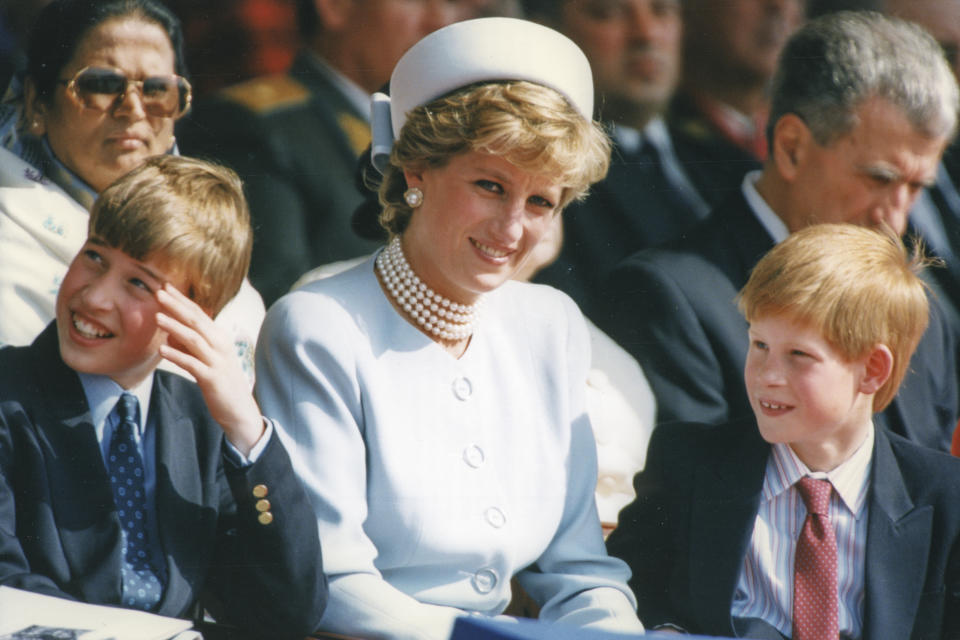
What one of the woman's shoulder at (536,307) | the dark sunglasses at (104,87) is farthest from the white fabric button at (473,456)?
the dark sunglasses at (104,87)

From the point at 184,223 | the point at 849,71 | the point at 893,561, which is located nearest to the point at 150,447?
the point at 184,223

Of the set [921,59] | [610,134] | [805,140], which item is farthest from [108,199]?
[921,59]

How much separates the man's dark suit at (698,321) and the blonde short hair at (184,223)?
3.37 feet

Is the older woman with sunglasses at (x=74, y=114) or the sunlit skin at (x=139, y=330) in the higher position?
the older woman with sunglasses at (x=74, y=114)

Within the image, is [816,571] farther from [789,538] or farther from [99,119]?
[99,119]

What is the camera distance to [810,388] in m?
2.87

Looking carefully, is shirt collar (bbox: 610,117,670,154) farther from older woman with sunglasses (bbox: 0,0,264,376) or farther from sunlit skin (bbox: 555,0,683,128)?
older woman with sunglasses (bbox: 0,0,264,376)

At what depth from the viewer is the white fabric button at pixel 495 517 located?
2.76 metres

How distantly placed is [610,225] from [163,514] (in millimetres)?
1389

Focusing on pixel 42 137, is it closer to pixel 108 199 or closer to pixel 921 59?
pixel 108 199

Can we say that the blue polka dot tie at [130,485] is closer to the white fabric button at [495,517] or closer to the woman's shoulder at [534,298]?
the white fabric button at [495,517]

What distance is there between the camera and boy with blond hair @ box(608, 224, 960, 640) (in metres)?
2.86

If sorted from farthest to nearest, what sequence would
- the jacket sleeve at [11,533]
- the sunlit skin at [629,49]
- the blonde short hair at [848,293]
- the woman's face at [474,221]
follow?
the sunlit skin at [629,49] < the blonde short hair at [848,293] < the woman's face at [474,221] < the jacket sleeve at [11,533]

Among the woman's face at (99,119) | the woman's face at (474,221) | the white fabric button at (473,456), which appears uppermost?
the woman's face at (99,119)
